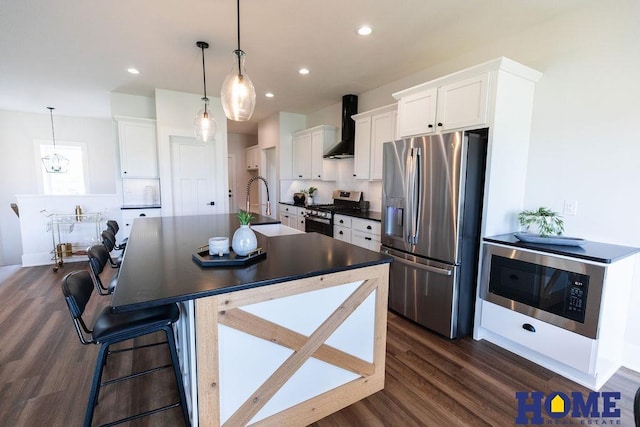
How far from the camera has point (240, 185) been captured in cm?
841

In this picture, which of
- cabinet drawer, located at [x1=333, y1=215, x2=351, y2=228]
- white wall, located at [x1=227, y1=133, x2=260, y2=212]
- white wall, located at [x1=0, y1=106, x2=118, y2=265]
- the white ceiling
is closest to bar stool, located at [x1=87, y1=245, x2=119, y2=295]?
the white ceiling

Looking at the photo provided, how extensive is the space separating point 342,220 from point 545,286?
2.40m

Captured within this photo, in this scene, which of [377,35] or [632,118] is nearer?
[632,118]

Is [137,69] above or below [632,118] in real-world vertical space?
above

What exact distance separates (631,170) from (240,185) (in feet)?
25.3

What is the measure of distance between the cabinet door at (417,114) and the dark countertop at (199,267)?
5.06 ft

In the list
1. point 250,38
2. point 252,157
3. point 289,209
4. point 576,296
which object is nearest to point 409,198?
point 576,296

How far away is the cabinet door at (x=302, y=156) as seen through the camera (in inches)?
219

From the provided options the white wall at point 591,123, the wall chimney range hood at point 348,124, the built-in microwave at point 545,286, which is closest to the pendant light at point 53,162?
the wall chimney range hood at point 348,124

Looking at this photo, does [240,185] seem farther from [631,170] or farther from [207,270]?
[631,170]

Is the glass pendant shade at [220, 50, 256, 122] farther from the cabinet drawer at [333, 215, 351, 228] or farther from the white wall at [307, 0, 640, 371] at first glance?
the white wall at [307, 0, 640, 371]

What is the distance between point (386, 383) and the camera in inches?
80.0

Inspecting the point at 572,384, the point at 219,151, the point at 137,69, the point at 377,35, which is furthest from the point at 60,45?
the point at 572,384

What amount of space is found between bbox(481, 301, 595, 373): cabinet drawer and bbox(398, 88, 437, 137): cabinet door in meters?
1.72
